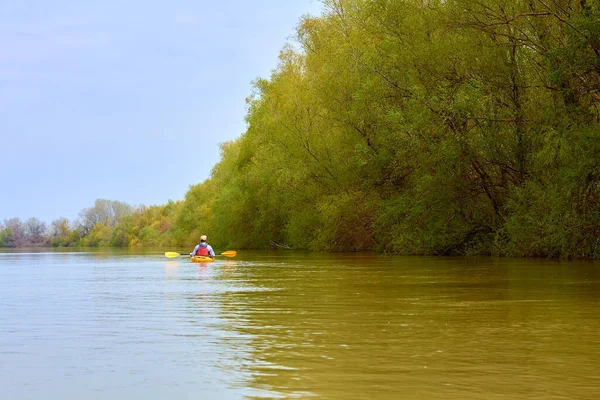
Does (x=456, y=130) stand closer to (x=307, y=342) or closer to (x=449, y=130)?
(x=449, y=130)

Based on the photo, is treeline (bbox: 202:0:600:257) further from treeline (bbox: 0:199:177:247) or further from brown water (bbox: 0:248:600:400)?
treeline (bbox: 0:199:177:247)

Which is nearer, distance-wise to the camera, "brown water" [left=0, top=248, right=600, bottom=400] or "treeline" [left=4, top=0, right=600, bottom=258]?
"brown water" [left=0, top=248, right=600, bottom=400]

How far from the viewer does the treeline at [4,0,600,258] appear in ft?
80.1

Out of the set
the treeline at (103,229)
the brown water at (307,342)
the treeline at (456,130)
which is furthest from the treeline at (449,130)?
the treeline at (103,229)

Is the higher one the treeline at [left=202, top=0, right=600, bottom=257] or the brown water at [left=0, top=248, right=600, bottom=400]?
the treeline at [left=202, top=0, right=600, bottom=257]

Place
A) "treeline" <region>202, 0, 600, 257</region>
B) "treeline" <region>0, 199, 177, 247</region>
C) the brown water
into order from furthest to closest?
"treeline" <region>0, 199, 177, 247</region>
"treeline" <region>202, 0, 600, 257</region>
the brown water

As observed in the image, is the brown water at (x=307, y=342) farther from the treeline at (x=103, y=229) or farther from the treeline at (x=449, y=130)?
the treeline at (x=103, y=229)

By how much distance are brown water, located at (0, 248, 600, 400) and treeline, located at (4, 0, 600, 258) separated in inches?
348

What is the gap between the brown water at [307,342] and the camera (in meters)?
6.16

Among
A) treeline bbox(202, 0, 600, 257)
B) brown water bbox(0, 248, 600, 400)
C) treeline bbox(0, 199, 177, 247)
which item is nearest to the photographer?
brown water bbox(0, 248, 600, 400)

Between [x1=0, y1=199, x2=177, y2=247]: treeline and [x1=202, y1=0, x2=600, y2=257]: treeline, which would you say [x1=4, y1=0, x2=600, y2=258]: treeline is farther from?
[x1=0, y1=199, x2=177, y2=247]: treeline

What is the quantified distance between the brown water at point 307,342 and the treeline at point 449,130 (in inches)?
348

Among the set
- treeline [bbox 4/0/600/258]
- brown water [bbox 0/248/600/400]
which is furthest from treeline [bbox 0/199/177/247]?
brown water [bbox 0/248/600/400]

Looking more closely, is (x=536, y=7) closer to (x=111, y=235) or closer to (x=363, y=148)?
(x=363, y=148)
